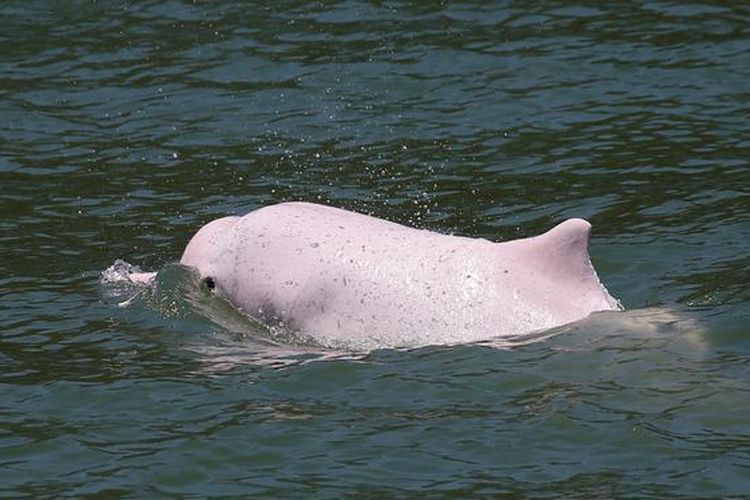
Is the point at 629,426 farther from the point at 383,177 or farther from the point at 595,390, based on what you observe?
the point at 383,177

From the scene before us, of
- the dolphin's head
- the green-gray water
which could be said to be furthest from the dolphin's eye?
the green-gray water

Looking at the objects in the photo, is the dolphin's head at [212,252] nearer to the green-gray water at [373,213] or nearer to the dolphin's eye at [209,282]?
the dolphin's eye at [209,282]

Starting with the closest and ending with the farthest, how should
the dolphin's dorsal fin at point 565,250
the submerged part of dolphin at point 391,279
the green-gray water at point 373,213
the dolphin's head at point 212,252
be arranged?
the green-gray water at point 373,213
the dolphin's dorsal fin at point 565,250
the submerged part of dolphin at point 391,279
the dolphin's head at point 212,252

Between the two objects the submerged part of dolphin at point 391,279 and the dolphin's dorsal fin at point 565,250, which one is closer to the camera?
the dolphin's dorsal fin at point 565,250

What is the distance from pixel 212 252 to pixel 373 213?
109 inches

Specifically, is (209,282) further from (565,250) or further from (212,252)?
(565,250)

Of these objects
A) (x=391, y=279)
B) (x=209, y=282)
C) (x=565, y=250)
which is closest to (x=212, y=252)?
(x=209, y=282)

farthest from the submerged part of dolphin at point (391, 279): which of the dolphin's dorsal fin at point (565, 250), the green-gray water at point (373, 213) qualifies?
the green-gray water at point (373, 213)

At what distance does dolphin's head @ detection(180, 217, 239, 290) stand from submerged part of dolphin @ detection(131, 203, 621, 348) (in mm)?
13

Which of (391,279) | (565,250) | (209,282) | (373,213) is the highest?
(565,250)

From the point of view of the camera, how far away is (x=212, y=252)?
12336 millimetres

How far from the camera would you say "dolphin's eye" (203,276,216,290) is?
12289mm

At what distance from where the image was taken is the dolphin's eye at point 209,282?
1229 centimetres

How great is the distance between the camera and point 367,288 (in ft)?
37.0
